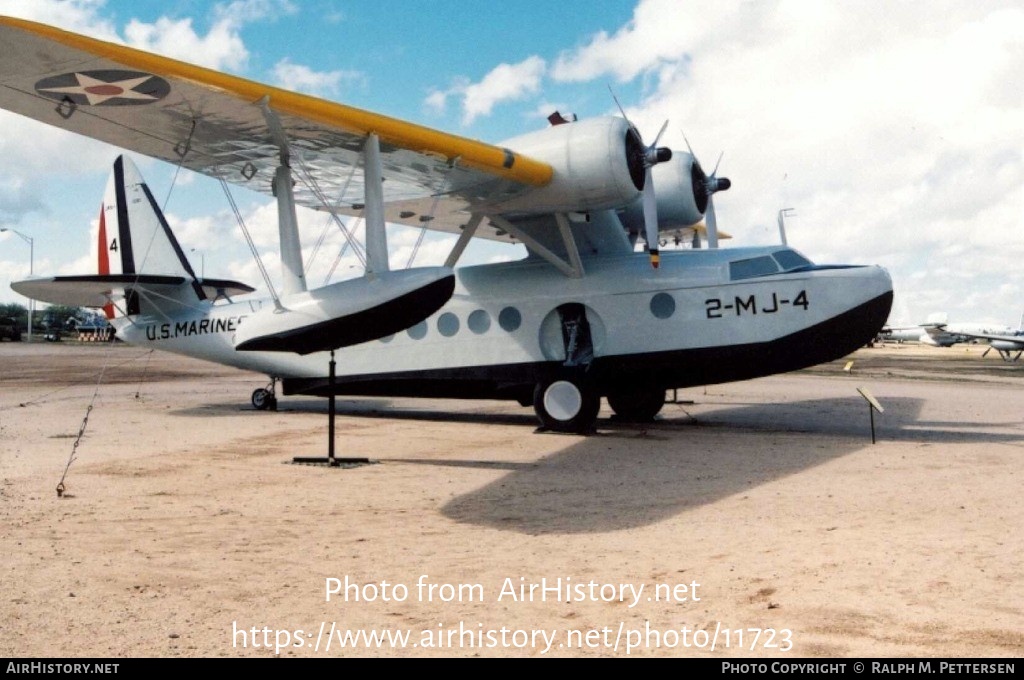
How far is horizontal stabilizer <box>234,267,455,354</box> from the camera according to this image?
316 inches

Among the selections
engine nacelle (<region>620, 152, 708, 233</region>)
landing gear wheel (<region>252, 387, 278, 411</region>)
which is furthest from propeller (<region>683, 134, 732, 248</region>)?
landing gear wheel (<region>252, 387, 278, 411</region>)

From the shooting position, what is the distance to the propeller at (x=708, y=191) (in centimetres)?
1472

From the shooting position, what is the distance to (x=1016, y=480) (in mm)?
8281

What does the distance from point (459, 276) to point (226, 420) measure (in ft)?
16.8

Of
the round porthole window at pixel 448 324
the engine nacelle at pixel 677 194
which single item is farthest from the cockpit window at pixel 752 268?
the round porthole window at pixel 448 324

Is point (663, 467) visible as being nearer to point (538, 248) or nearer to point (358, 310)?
point (358, 310)

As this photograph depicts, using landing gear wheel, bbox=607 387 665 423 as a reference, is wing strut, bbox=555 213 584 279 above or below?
above

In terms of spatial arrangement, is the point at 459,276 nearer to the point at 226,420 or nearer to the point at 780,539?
the point at 226,420

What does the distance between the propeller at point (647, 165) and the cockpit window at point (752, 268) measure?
128 cm

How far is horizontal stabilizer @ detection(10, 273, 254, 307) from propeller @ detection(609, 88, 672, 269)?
7782 millimetres

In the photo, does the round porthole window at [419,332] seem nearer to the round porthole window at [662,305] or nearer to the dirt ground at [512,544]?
the dirt ground at [512,544]

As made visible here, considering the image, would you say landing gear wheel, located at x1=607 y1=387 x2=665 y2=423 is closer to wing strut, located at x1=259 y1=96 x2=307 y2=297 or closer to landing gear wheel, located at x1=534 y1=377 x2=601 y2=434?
landing gear wheel, located at x1=534 y1=377 x2=601 y2=434
